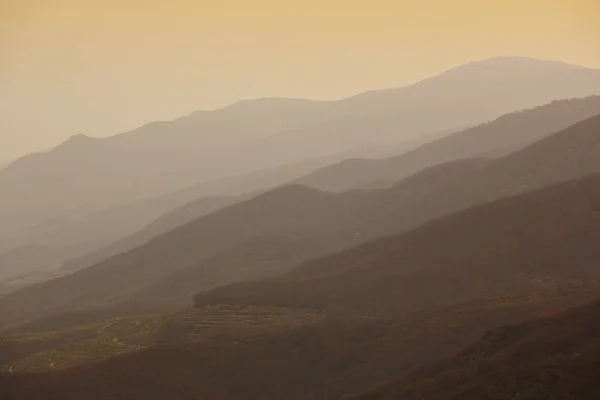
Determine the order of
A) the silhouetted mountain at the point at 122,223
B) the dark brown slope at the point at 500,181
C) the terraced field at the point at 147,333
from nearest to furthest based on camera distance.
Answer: the terraced field at the point at 147,333 < the dark brown slope at the point at 500,181 < the silhouetted mountain at the point at 122,223

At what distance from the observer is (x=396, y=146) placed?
175375mm

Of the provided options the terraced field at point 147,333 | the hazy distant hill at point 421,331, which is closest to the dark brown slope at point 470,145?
the hazy distant hill at point 421,331

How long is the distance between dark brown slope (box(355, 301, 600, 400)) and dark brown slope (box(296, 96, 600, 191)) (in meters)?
71.9

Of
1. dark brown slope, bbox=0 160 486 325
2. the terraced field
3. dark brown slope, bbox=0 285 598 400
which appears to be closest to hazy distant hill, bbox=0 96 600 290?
dark brown slope, bbox=0 160 486 325

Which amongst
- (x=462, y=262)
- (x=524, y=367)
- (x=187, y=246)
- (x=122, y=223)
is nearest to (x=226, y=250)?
(x=187, y=246)

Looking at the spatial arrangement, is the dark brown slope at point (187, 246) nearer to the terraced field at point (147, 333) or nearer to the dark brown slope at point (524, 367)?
the terraced field at point (147, 333)

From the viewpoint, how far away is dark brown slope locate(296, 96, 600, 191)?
116562 mm

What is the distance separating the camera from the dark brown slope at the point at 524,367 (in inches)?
1246

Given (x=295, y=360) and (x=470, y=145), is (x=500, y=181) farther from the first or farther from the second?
(x=295, y=360)

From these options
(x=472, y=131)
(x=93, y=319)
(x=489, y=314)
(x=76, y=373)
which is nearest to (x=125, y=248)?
(x=93, y=319)

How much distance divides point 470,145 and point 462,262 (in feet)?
219

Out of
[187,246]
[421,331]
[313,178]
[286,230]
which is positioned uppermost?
[313,178]

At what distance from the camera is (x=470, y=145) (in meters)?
124

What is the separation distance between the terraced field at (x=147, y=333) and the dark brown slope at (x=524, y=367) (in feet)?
59.8
